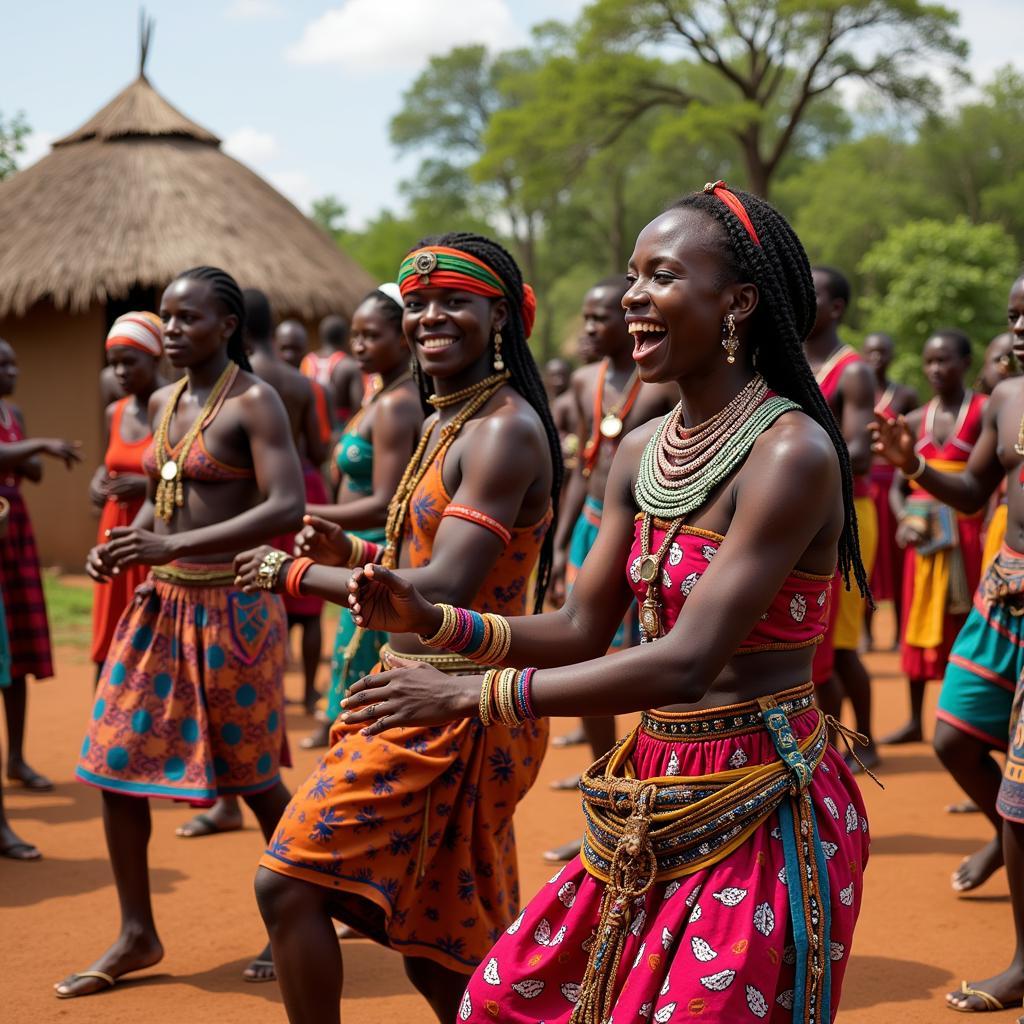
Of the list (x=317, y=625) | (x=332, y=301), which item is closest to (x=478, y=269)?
(x=317, y=625)

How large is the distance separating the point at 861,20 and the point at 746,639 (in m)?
29.7

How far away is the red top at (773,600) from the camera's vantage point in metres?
2.41

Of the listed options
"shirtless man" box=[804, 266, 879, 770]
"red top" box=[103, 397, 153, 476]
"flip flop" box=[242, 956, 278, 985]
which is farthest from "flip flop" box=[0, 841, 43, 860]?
"shirtless man" box=[804, 266, 879, 770]

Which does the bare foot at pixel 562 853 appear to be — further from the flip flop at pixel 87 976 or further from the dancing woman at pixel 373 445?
the flip flop at pixel 87 976

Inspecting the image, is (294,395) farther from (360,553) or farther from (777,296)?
(777,296)

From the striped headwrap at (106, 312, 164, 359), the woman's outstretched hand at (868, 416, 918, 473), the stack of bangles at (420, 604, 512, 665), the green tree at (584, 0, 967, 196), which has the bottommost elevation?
the stack of bangles at (420, 604, 512, 665)

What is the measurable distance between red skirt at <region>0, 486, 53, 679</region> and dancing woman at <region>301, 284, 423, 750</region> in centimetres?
176

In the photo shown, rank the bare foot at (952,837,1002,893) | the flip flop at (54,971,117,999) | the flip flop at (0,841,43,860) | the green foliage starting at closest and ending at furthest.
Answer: the flip flop at (54,971,117,999)
the bare foot at (952,837,1002,893)
the flip flop at (0,841,43,860)
the green foliage

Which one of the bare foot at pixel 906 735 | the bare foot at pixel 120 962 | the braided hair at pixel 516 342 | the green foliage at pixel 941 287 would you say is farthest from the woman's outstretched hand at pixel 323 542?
the green foliage at pixel 941 287

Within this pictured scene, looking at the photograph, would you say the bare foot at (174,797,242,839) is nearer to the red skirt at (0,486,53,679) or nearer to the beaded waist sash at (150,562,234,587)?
the red skirt at (0,486,53,679)

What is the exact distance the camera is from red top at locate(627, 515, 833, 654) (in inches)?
95.0

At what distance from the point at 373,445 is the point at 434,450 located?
1691 millimetres

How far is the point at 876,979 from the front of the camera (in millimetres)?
4402

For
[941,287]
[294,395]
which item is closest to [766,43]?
[941,287]
